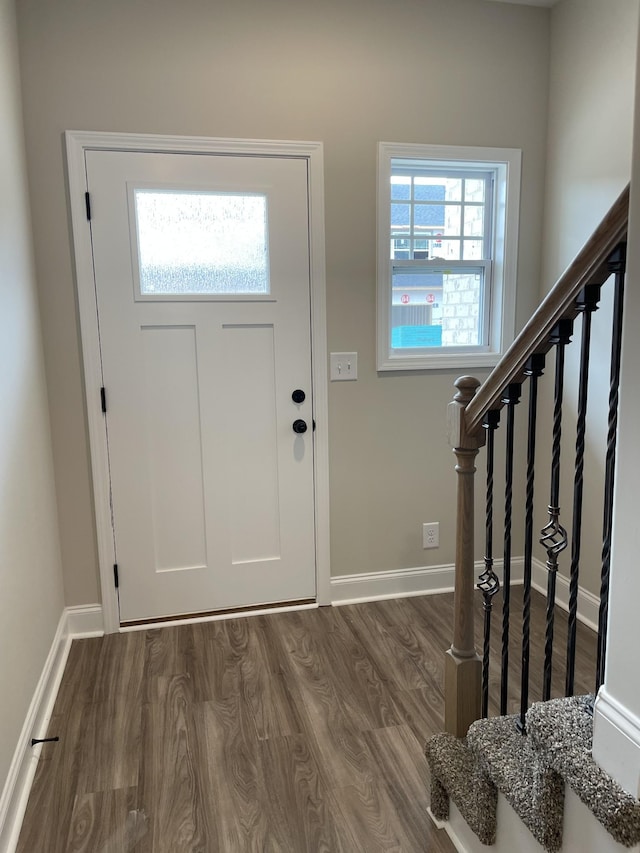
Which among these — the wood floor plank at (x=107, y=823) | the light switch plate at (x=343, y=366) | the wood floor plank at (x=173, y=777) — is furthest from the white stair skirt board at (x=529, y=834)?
the light switch plate at (x=343, y=366)

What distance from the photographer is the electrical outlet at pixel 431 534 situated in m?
3.15

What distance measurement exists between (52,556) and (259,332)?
1.32 metres

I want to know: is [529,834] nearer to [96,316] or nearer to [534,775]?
[534,775]

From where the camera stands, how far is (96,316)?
2.63 meters

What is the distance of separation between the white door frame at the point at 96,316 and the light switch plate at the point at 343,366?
5cm

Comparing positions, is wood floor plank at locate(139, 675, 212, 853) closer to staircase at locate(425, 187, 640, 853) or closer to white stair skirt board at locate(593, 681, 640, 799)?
staircase at locate(425, 187, 640, 853)

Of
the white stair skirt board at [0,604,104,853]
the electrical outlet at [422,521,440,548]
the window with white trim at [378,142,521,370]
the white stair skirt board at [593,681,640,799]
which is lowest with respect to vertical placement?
the white stair skirt board at [0,604,104,853]

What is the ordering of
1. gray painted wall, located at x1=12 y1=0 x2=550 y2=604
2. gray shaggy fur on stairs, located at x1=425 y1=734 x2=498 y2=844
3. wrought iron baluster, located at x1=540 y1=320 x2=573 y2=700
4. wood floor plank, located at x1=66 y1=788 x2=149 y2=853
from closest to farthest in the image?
wrought iron baluster, located at x1=540 y1=320 x2=573 y2=700, gray shaggy fur on stairs, located at x1=425 y1=734 x2=498 y2=844, wood floor plank, located at x1=66 y1=788 x2=149 y2=853, gray painted wall, located at x1=12 y1=0 x2=550 y2=604

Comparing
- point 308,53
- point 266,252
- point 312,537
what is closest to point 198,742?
point 312,537

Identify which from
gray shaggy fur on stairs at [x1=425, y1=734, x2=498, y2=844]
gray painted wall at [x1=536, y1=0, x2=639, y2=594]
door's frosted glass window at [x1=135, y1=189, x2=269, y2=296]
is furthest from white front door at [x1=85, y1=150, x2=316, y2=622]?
gray shaggy fur on stairs at [x1=425, y1=734, x2=498, y2=844]

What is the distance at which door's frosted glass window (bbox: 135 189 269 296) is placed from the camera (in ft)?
8.70

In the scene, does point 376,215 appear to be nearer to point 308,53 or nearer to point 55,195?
point 308,53

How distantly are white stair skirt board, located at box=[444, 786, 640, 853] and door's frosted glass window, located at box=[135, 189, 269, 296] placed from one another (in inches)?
84.7

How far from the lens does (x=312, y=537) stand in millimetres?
3018
